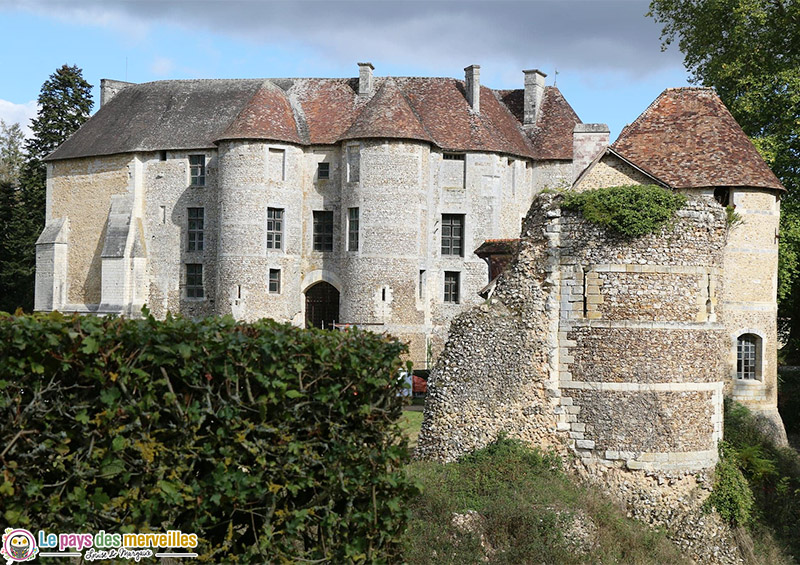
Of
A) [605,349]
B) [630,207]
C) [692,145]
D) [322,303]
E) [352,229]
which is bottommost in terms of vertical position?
[605,349]

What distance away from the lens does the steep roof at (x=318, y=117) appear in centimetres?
4041

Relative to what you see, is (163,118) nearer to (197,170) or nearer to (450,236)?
(197,170)

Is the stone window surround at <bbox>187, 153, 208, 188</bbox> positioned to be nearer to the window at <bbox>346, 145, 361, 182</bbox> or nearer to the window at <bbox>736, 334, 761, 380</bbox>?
the window at <bbox>346, 145, 361, 182</bbox>

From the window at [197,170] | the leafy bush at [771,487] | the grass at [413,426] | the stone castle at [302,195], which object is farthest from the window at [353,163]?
the leafy bush at [771,487]

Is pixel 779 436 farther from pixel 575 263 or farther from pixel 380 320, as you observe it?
pixel 380 320

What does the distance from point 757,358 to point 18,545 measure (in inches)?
870

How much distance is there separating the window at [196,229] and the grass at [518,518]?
1126 inches

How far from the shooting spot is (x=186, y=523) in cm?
915

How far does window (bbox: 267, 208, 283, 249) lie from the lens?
134ft

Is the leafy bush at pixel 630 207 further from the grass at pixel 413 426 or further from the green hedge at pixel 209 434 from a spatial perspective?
the green hedge at pixel 209 434

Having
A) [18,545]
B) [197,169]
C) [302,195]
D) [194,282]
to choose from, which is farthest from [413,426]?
[197,169]

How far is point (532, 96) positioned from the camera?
1777 inches

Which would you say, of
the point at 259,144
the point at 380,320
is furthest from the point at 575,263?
the point at 259,144

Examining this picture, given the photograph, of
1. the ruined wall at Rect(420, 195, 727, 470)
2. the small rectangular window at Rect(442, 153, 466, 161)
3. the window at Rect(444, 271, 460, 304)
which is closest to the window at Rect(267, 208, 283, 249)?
the window at Rect(444, 271, 460, 304)
